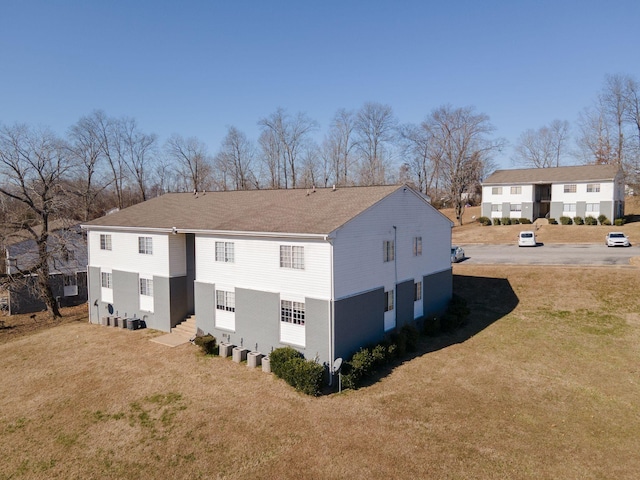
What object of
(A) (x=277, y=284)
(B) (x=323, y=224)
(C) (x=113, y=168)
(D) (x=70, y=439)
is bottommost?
(D) (x=70, y=439)

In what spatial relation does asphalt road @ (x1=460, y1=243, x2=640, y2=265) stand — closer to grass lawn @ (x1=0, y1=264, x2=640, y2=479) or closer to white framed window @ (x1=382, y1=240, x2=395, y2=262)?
grass lawn @ (x1=0, y1=264, x2=640, y2=479)

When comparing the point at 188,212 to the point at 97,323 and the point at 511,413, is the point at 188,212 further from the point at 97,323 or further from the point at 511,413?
the point at 511,413

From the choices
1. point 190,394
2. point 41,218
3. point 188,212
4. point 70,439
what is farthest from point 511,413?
point 41,218

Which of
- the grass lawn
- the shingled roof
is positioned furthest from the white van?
the shingled roof

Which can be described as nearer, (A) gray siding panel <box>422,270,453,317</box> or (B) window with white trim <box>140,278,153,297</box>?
(A) gray siding panel <box>422,270,453,317</box>

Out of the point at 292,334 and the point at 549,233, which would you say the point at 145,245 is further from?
the point at 549,233

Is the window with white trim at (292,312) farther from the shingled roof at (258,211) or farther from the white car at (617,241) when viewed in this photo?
the white car at (617,241)
